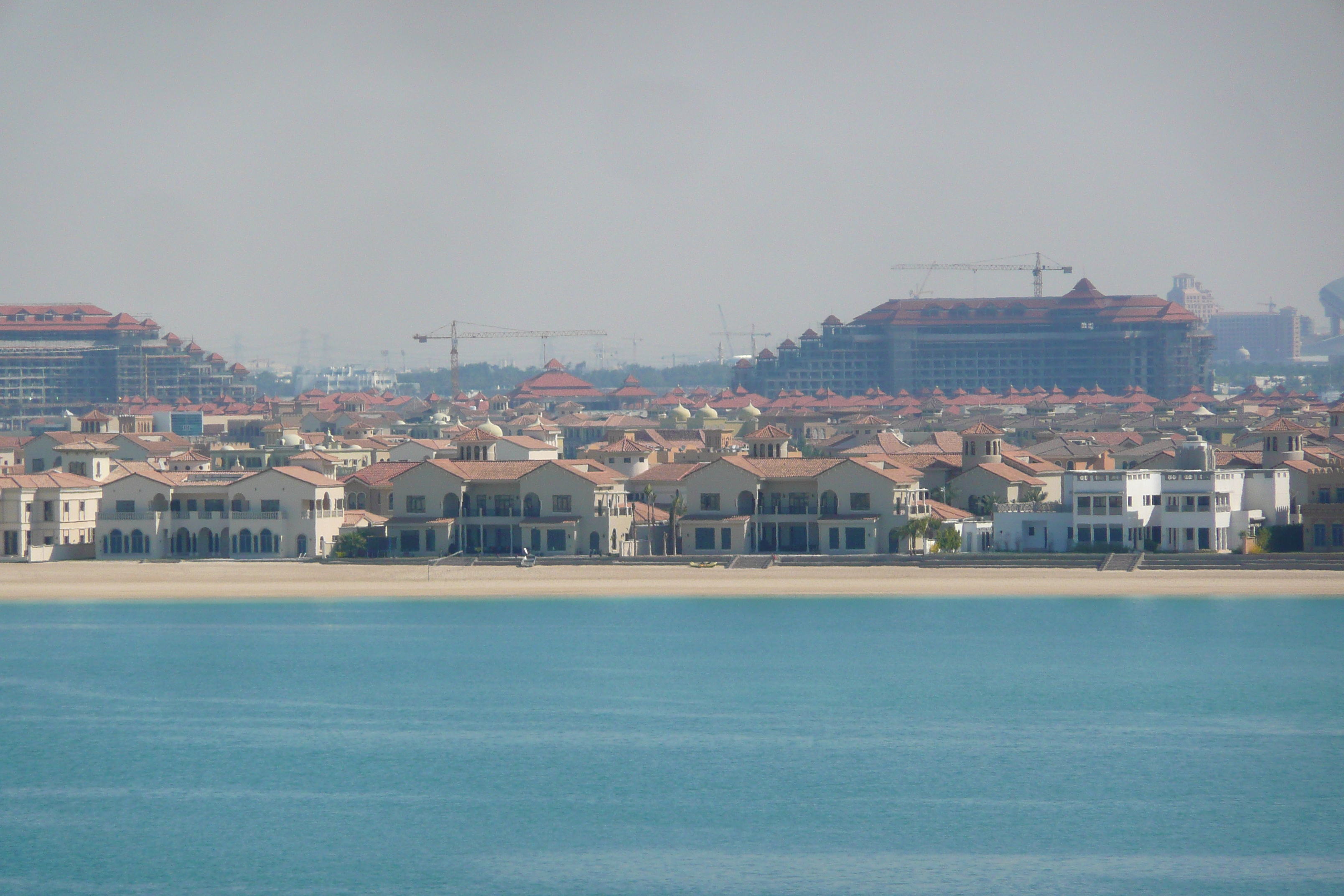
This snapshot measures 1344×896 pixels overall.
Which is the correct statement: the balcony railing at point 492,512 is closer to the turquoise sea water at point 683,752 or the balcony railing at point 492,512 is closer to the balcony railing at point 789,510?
the balcony railing at point 789,510

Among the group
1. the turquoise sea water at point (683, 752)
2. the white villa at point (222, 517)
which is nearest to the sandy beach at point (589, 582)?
the turquoise sea water at point (683, 752)

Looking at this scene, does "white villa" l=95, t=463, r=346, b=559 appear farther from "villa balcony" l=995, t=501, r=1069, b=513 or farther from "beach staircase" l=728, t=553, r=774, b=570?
"villa balcony" l=995, t=501, r=1069, b=513

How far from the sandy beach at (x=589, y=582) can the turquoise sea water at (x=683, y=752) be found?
0.94m

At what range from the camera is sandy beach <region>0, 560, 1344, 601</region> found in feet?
263

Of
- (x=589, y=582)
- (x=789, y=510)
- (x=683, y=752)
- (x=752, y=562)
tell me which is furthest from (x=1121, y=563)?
(x=683, y=752)

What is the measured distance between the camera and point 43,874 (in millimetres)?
45125

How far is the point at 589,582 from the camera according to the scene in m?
83.8

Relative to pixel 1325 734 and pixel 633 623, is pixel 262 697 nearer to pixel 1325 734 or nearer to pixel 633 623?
pixel 633 623

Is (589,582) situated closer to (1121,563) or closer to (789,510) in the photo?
(789,510)

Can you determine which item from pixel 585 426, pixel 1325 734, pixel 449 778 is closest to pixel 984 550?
pixel 1325 734

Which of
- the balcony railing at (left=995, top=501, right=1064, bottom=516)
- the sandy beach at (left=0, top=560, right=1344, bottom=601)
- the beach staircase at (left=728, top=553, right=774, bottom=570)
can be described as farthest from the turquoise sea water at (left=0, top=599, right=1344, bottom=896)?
the balcony railing at (left=995, top=501, right=1064, bottom=516)

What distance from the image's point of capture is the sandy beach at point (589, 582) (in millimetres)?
80062

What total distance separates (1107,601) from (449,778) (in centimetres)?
3507

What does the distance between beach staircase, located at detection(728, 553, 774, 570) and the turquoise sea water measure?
5912 millimetres
